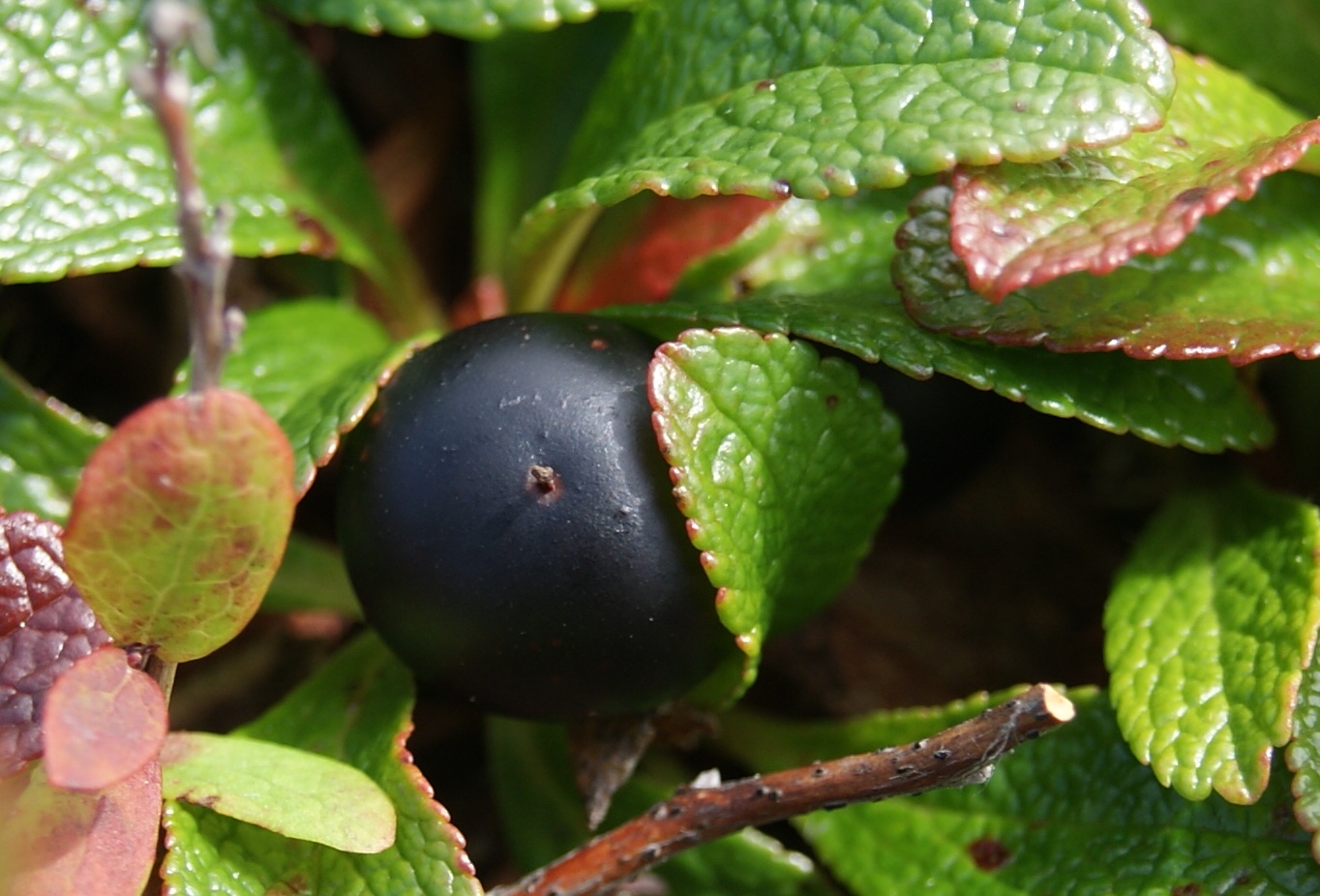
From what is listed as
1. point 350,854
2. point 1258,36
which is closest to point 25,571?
point 350,854

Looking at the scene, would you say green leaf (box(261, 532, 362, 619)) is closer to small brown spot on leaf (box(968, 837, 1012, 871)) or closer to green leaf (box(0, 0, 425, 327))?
green leaf (box(0, 0, 425, 327))

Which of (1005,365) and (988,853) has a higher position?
(1005,365)

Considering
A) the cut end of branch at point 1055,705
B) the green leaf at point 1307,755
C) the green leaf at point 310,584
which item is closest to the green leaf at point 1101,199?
the cut end of branch at point 1055,705

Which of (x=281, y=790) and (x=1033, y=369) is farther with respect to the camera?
(x=1033, y=369)

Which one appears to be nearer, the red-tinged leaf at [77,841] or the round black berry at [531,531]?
the red-tinged leaf at [77,841]

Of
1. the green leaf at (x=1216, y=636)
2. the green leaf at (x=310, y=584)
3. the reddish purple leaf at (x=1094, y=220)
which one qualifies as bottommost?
the green leaf at (x=310, y=584)

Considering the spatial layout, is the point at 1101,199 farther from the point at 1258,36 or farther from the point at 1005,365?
the point at 1258,36

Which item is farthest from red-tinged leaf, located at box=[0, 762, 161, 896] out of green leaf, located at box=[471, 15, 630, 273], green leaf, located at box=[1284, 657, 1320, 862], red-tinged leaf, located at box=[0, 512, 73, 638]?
green leaf, located at box=[471, 15, 630, 273]

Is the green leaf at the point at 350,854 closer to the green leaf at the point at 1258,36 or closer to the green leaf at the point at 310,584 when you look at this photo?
the green leaf at the point at 310,584
